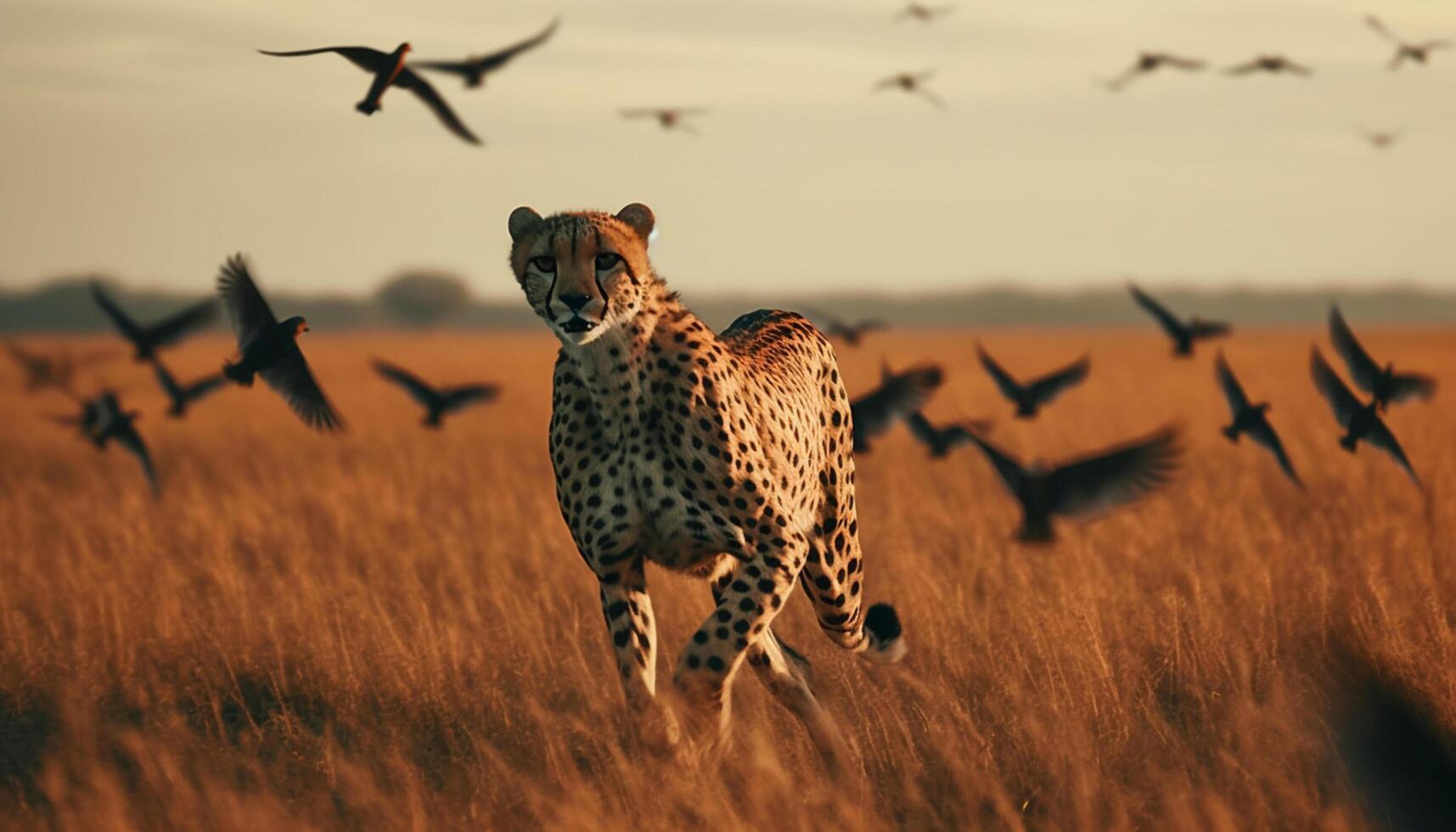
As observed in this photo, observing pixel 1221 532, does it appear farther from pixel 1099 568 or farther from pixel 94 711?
pixel 94 711

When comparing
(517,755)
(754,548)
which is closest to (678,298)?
(754,548)

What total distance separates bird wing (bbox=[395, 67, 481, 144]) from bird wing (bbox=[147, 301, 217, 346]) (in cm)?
226

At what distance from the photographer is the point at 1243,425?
27.1 feet

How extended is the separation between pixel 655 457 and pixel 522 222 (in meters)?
0.69

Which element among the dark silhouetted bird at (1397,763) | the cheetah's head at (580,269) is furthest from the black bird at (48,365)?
the dark silhouetted bird at (1397,763)

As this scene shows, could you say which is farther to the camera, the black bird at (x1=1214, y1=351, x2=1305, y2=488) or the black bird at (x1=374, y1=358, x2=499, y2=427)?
the black bird at (x1=374, y1=358, x2=499, y2=427)

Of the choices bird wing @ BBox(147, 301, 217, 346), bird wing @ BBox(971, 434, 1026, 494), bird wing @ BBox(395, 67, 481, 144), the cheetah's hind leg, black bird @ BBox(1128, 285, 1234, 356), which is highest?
bird wing @ BBox(395, 67, 481, 144)

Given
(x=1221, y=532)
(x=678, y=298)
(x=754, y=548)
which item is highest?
(x=678, y=298)

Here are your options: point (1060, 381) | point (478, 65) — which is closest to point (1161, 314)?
point (1060, 381)

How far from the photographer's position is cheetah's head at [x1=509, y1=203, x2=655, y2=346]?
4195mm

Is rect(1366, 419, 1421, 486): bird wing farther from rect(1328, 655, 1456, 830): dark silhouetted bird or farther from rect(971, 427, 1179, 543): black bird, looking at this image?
rect(1328, 655, 1456, 830): dark silhouetted bird

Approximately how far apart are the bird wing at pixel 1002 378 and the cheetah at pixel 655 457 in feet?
12.0

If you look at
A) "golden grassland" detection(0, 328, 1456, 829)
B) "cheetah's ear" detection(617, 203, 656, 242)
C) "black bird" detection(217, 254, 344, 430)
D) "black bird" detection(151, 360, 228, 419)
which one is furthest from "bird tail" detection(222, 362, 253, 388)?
"black bird" detection(151, 360, 228, 419)

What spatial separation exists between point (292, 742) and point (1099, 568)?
3.61m
